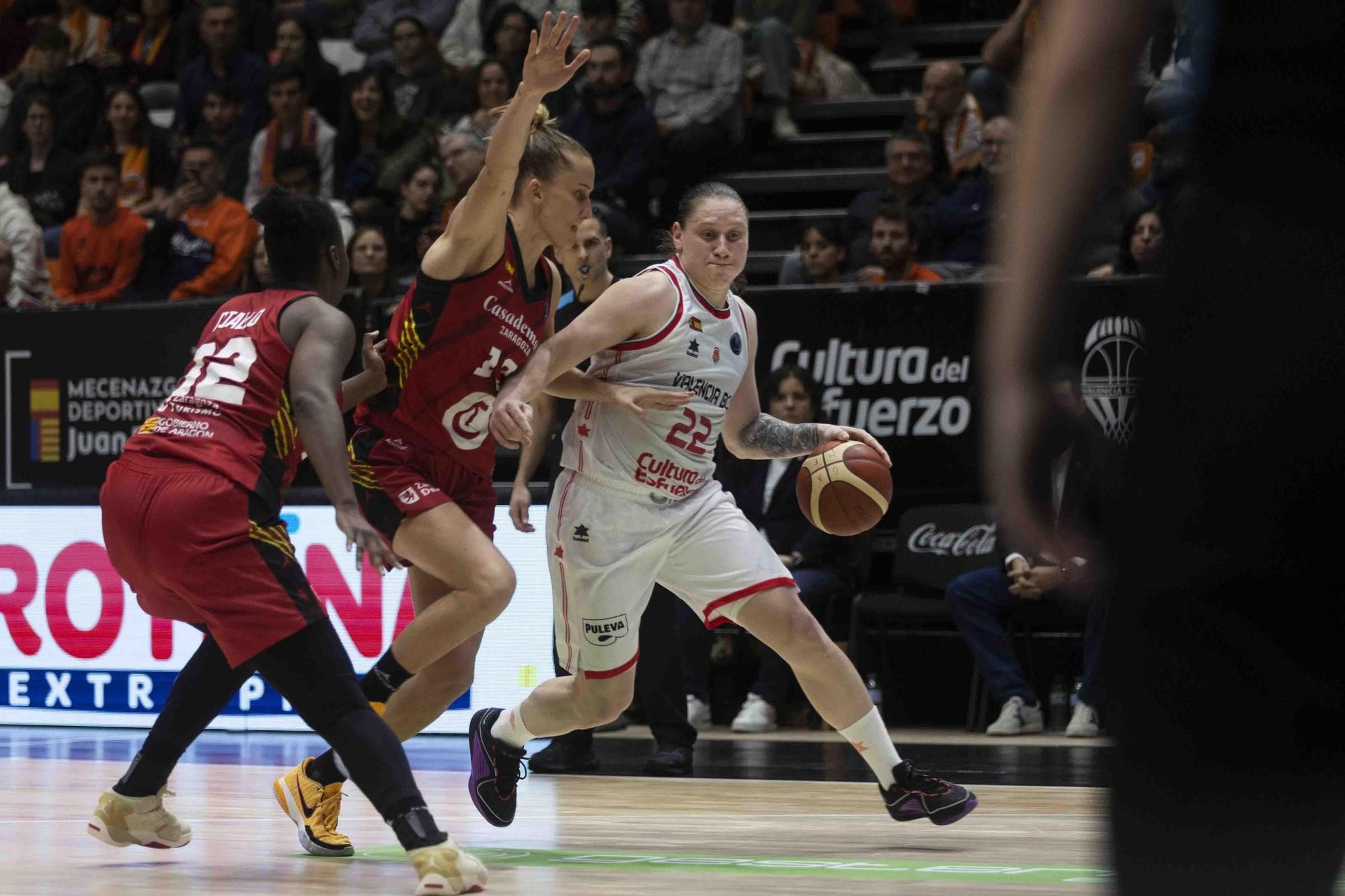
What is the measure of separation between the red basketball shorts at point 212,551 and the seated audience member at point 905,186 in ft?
21.3

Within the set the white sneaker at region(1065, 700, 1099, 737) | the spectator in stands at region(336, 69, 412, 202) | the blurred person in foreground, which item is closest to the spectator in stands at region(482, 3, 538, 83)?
the spectator in stands at region(336, 69, 412, 202)

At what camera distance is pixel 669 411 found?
5.07 meters

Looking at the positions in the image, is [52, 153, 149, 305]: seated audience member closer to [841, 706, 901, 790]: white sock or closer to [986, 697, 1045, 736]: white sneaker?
[986, 697, 1045, 736]: white sneaker

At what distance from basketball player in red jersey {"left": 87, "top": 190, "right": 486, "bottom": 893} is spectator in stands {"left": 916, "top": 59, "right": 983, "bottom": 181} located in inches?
266

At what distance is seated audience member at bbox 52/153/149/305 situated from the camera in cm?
1187

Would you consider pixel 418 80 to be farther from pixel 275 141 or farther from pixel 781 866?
pixel 781 866

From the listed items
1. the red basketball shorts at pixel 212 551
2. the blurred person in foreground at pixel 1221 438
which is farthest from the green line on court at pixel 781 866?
the blurred person in foreground at pixel 1221 438

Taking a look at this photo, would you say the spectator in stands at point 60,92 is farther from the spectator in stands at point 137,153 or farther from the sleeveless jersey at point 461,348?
Result: the sleeveless jersey at point 461,348

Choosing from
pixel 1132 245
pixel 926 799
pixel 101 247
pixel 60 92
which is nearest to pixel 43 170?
pixel 60 92

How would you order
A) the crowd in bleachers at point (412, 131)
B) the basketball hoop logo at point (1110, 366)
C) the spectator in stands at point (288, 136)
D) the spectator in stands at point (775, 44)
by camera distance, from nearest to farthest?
the basketball hoop logo at point (1110, 366), the crowd in bleachers at point (412, 131), the spectator in stands at point (775, 44), the spectator in stands at point (288, 136)

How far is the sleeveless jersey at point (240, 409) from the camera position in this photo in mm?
4227

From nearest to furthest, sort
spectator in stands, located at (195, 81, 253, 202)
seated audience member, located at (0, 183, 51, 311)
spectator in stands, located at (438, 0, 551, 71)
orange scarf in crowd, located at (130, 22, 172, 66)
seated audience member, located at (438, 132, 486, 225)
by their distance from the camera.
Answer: seated audience member, located at (438, 132, 486, 225), seated audience member, located at (0, 183, 51, 311), spectator in stands, located at (195, 81, 253, 202), spectator in stands, located at (438, 0, 551, 71), orange scarf in crowd, located at (130, 22, 172, 66)

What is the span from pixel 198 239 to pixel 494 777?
7.58 m

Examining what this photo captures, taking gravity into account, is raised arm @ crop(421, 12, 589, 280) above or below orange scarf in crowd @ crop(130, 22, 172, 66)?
below
